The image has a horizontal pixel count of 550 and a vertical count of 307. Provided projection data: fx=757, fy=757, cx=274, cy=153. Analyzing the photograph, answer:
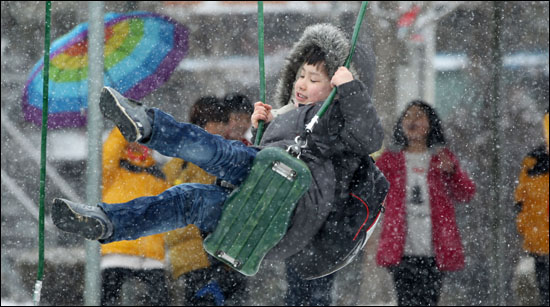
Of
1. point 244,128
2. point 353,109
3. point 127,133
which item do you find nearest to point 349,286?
point 244,128

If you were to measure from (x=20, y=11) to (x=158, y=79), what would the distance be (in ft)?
2.80

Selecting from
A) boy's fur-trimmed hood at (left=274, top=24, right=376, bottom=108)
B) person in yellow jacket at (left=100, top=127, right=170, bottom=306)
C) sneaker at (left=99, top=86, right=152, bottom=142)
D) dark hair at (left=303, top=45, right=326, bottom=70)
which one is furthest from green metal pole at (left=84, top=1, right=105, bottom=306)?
sneaker at (left=99, top=86, right=152, bottom=142)

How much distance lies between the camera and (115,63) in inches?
147

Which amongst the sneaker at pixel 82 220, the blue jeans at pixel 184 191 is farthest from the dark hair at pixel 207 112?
the sneaker at pixel 82 220

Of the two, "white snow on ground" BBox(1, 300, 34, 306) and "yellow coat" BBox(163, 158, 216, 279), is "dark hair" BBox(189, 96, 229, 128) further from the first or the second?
"white snow on ground" BBox(1, 300, 34, 306)

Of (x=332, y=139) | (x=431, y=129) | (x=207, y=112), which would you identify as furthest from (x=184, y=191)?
(x=431, y=129)

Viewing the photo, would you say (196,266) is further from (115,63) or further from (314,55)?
(314,55)

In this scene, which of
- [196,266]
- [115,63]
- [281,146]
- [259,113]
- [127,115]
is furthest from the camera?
[115,63]

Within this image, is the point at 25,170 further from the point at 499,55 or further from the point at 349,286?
the point at 499,55

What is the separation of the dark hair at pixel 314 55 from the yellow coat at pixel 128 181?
1.14 m

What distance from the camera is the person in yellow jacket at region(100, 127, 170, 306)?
10.2 feet

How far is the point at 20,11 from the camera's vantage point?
3.89 m

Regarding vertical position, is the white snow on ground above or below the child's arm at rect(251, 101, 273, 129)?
below

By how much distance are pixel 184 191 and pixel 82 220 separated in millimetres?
268
